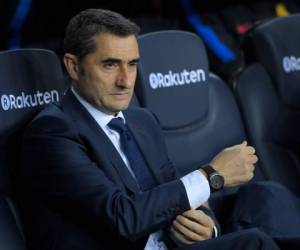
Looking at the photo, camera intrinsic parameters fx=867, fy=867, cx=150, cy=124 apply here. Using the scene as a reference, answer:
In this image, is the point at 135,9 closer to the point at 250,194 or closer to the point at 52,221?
the point at 250,194

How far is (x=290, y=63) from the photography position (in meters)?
2.81

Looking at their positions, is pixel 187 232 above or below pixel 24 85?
below

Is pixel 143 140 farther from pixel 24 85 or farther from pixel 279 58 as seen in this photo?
pixel 279 58

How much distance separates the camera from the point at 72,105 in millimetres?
2076

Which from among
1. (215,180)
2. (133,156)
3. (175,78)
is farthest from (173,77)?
(215,180)

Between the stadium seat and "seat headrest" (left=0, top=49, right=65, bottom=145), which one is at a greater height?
"seat headrest" (left=0, top=49, right=65, bottom=145)

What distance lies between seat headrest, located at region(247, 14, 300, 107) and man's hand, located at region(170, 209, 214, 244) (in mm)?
870

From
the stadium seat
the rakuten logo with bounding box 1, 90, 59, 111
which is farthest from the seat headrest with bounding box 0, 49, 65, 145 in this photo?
the stadium seat

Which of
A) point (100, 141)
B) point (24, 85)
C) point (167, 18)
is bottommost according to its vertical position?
point (167, 18)

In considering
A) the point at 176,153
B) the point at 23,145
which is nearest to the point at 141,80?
the point at 176,153

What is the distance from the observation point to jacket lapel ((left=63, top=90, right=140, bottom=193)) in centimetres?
203

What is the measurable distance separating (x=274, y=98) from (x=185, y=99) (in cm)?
35

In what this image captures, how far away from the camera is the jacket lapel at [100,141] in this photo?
203 cm

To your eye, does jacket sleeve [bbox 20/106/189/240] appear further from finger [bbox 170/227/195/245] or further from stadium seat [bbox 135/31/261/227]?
stadium seat [bbox 135/31/261/227]
